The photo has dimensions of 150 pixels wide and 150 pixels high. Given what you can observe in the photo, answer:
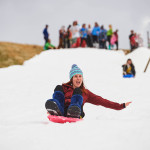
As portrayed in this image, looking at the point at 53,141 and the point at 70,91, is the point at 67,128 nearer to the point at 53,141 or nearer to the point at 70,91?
the point at 53,141

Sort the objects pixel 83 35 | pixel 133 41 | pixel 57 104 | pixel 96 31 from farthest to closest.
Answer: pixel 133 41 → pixel 96 31 → pixel 83 35 → pixel 57 104

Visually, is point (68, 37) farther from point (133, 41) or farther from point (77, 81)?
point (77, 81)

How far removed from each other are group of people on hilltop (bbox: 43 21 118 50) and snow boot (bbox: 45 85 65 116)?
28.5ft

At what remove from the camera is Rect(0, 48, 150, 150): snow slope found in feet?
5.73

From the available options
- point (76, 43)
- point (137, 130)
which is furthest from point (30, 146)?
point (76, 43)

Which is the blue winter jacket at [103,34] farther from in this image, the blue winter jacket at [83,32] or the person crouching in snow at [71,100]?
the person crouching in snow at [71,100]

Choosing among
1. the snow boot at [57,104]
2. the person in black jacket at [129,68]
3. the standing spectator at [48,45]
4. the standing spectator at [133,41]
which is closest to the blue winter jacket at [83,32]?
the standing spectator at [48,45]

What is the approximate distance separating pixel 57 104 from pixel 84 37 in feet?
31.5

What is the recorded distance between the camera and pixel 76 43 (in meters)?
11.8

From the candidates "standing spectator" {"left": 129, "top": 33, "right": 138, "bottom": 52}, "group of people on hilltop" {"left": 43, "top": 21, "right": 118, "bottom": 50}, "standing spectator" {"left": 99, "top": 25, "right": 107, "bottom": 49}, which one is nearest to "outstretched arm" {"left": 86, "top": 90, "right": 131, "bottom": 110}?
"group of people on hilltop" {"left": 43, "top": 21, "right": 118, "bottom": 50}

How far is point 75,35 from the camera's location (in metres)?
11.2

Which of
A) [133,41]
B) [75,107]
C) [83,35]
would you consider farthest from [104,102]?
[133,41]

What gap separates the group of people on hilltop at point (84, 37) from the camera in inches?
438

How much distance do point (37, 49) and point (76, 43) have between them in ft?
29.0
